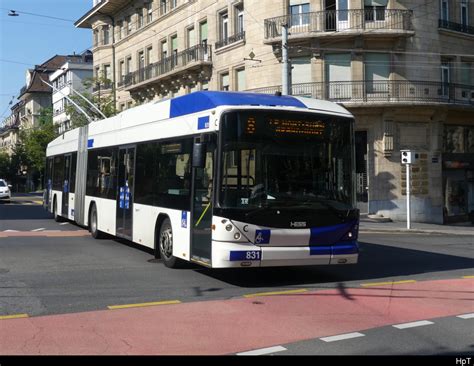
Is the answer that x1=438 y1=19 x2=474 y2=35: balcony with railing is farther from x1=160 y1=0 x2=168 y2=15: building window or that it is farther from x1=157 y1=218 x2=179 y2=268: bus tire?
x1=157 y1=218 x2=179 y2=268: bus tire

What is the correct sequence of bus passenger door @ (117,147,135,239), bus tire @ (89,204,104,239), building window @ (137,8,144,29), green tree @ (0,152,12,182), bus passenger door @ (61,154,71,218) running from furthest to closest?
1. green tree @ (0,152,12,182)
2. building window @ (137,8,144,29)
3. bus passenger door @ (61,154,71,218)
4. bus tire @ (89,204,104,239)
5. bus passenger door @ (117,147,135,239)

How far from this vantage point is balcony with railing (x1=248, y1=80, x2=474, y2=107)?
28.5 meters

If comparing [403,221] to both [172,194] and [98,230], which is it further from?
[172,194]

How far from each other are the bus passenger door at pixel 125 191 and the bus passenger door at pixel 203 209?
11.7ft

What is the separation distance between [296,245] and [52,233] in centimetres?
1054

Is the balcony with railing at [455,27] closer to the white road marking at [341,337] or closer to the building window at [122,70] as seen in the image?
the building window at [122,70]

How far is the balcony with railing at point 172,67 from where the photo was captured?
117ft

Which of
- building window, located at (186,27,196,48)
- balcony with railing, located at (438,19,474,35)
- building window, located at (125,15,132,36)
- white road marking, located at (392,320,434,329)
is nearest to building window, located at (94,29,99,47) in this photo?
building window, located at (125,15,132,36)

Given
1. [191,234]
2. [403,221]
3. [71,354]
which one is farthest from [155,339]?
[403,221]

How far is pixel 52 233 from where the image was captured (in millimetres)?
17359

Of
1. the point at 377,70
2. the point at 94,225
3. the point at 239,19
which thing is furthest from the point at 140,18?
the point at 94,225

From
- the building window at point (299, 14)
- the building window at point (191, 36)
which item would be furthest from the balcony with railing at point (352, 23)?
the building window at point (191, 36)

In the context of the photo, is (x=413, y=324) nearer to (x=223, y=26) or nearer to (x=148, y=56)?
(x=223, y=26)

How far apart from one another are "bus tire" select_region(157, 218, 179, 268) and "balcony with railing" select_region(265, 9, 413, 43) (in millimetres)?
19978
